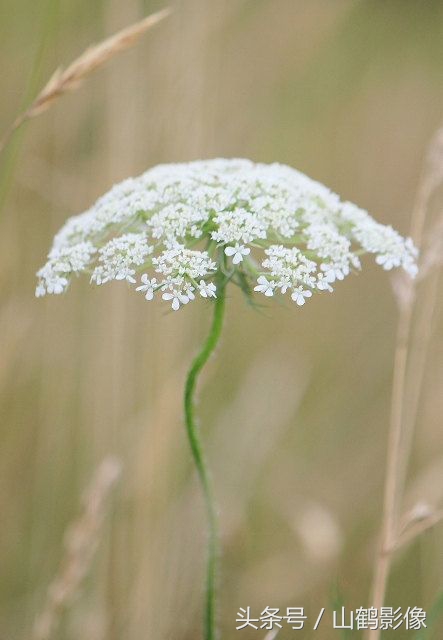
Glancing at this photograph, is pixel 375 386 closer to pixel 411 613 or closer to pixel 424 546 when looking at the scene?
pixel 424 546

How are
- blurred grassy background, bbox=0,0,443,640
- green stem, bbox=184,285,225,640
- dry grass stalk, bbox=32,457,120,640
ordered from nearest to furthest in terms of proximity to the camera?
green stem, bbox=184,285,225,640 → dry grass stalk, bbox=32,457,120,640 → blurred grassy background, bbox=0,0,443,640

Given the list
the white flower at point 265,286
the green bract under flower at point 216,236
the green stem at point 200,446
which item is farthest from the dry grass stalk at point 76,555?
the white flower at point 265,286

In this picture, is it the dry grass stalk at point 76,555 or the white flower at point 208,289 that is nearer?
the white flower at point 208,289

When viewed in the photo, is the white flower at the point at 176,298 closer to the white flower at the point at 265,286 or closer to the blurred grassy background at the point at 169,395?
the white flower at the point at 265,286

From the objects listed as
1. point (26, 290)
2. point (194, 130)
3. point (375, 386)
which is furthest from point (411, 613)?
point (26, 290)

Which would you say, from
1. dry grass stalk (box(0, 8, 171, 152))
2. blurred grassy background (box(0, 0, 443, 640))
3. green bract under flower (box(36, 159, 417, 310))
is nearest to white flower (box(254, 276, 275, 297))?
green bract under flower (box(36, 159, 417, 310))

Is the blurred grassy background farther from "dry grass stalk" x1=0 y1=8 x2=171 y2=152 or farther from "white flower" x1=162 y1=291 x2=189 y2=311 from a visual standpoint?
"white flower" x1=162 y1=291 x2=189 y2=311
